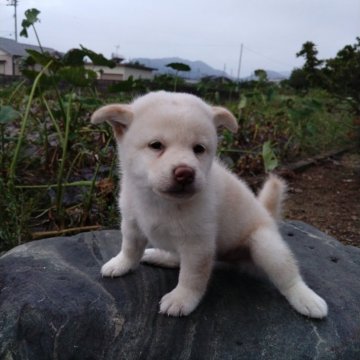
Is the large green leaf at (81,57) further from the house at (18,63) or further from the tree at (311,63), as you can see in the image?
the tree at (311,63)

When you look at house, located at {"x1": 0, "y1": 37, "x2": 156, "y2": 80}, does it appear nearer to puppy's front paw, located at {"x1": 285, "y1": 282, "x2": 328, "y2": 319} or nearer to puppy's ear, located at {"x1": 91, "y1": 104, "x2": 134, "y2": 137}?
puppy's ear, located at {"x1": 91, "y1": 104, "x2": 134, "y2": 137}

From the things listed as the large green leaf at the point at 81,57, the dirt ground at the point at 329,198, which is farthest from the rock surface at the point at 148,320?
the dirt ground at the point at 329,198

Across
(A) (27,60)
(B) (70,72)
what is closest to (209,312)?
(B) (70,72)

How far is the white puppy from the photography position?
6.64ft

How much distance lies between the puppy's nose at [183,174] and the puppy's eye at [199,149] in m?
0.19

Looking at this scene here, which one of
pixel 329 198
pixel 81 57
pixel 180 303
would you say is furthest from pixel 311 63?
pixel 180 303

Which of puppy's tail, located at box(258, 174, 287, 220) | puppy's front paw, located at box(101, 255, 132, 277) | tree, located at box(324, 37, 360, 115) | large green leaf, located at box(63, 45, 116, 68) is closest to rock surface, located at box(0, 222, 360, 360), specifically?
puppy's front paw, located at box(101, 255, 132, 277)

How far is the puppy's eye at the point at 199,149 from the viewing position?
2.09 meters

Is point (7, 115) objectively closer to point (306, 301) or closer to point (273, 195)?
point (273, 195)

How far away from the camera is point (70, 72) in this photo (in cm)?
411

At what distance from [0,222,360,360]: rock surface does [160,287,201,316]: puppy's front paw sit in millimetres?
44

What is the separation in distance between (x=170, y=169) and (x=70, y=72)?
2569mm

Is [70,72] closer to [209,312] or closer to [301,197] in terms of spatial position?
[209,312]

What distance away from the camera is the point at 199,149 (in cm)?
211
